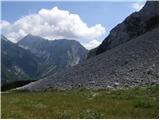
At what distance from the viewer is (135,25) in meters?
114

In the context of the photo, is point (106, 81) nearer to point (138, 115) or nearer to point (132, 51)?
point (132, 51)

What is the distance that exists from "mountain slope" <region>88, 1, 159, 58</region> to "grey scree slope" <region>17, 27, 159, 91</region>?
31.8m

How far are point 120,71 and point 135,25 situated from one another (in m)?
57.4

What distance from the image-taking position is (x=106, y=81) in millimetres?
55188

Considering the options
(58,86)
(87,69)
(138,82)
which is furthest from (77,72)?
(138,82)

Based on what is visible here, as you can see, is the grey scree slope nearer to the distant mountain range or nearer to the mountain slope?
the distant mountain range

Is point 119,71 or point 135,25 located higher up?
point 135,25

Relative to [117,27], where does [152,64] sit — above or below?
below

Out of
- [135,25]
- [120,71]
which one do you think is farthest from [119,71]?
[135,25]

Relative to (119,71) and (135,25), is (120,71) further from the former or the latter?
(135,25)

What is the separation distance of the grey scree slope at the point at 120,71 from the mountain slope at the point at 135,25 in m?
31.8

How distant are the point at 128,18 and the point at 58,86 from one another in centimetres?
6392

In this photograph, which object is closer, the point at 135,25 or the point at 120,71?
the point at 120,71

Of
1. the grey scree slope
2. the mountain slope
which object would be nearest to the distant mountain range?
the grey scree slope
